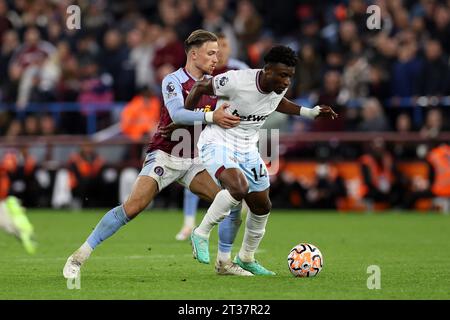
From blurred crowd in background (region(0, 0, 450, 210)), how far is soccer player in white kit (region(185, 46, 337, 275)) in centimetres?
947

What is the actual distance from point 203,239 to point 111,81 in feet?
48.3

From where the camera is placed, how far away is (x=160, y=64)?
2130 centimetres

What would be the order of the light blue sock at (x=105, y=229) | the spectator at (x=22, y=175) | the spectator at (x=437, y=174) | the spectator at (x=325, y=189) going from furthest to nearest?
the spectator at (x=22, y=175), the spectator at (x=325, y=189), the spectator at (x=437, y=174), the light blue sock at (x=105, y=229)

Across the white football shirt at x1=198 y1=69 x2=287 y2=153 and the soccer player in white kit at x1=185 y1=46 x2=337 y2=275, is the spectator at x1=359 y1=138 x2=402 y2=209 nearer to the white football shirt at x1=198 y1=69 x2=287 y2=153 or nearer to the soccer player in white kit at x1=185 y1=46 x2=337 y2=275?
the soccer player in white kit at x1=185 y1=46 x2=337 y2=275

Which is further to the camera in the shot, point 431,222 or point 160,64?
point 160,64

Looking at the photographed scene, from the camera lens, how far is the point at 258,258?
11602 millimetres

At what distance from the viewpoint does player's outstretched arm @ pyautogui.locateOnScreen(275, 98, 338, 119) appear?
970 cm

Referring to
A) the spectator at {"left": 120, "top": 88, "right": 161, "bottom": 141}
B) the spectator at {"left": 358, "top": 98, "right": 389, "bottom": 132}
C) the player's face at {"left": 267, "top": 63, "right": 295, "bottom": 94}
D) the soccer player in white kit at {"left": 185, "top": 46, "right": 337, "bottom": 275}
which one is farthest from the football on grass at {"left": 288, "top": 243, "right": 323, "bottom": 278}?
the spectator at {"left": 120, "top": 88, "right": 161, "bottom": 141}

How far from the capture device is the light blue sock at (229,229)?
9.74m

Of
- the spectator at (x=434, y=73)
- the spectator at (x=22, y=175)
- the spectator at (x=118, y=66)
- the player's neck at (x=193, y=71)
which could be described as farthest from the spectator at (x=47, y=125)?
the player's neck at (x=193, y=71)

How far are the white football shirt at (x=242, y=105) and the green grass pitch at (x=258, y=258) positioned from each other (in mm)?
1264

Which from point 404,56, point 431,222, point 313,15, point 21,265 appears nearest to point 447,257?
point 21,265

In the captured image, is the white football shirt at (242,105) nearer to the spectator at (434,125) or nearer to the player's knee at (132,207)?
the player's knee at (132,207)
